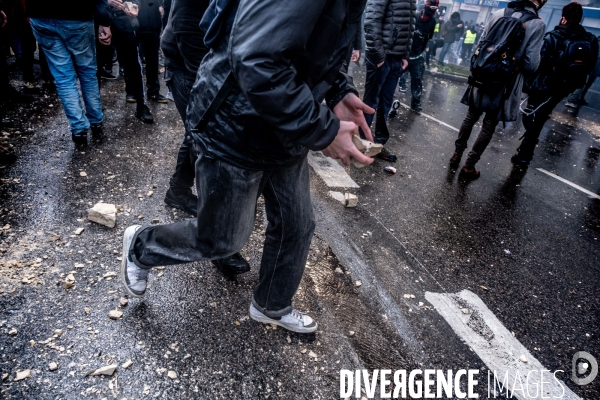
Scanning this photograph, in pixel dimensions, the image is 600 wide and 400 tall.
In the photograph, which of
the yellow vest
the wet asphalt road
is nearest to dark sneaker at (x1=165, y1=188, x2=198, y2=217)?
the wet asphalt road

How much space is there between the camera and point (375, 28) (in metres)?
4.83

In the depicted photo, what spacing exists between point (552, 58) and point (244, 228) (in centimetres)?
554

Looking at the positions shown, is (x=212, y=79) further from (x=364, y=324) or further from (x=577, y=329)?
(x=577, y=329)

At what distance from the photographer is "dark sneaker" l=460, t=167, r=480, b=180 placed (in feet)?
16.9

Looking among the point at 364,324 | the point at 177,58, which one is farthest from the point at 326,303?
the point at 177,58

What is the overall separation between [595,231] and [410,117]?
4.14 m

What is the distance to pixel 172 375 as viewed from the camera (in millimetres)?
1907

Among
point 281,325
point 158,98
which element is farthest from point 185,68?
point 158,98

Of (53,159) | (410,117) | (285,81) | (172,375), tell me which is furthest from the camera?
(410,117)

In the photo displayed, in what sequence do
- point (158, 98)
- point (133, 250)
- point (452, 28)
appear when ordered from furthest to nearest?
point (452, 28), point (158, 98), point (133, 250)

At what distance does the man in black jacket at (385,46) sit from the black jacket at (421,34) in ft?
9.67

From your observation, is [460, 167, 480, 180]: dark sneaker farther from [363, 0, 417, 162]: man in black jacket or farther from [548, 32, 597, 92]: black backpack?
[548, 32, 597, 92]: black backpack

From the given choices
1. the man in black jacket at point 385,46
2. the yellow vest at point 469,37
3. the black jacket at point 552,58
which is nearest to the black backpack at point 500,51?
the man in black jacket at point 385,46

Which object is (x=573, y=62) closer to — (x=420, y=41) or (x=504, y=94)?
(x=504, y=94)
